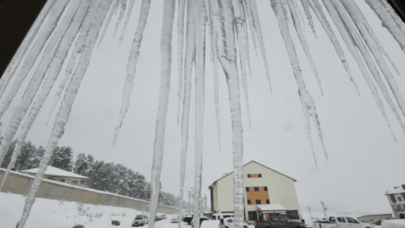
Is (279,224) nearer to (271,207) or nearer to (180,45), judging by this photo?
(180,45)

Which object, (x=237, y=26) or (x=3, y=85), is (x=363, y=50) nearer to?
(x=237, y=26)

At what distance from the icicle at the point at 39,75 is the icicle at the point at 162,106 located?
42 centimetres

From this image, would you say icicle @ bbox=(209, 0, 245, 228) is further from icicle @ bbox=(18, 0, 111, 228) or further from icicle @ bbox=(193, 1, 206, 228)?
icicle @ bbox=(18, 0, 111, 228)

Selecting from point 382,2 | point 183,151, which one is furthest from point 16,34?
point 382,2

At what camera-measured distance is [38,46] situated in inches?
34.7

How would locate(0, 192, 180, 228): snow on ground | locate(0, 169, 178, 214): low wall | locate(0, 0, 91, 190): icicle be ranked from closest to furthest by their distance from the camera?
1. locate(0, 0, 91, 190): icicle
2. locate(0, 192, 180, 228): snow on ground
3. locate(0, 169, 178, 214): low wall

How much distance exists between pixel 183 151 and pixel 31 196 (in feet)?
1.82

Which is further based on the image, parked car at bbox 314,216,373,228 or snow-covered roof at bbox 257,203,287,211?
snow-covered roof at bbox 257,203,287,211

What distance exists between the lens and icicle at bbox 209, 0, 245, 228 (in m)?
0.67

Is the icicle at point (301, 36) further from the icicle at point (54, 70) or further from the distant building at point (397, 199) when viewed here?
the distant building at point (397, 199)

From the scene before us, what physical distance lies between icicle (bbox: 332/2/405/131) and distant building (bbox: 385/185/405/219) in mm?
54780

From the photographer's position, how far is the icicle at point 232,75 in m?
0.67

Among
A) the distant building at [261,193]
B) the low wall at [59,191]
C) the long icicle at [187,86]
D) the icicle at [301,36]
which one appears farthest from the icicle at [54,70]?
the distant building at [261,193]

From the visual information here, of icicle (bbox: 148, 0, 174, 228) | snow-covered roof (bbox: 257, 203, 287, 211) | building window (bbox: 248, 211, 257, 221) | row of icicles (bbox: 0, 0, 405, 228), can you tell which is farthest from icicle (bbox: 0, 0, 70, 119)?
building window (bbox: 248, 211, 257, 221)
